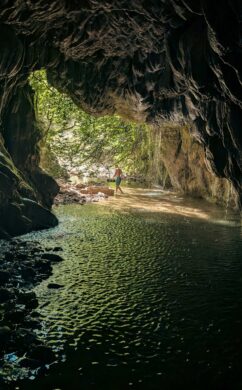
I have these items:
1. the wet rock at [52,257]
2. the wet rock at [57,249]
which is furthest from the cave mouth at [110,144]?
the wet rock at [52,257]

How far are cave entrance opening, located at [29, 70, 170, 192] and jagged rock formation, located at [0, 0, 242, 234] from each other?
693 centimetres

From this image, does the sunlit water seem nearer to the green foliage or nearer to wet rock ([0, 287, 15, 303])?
wet rock ([0, 287, 15, 303])

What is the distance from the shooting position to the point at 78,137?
40875 millimetres

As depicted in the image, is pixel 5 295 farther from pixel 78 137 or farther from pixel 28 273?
pixel 78 137

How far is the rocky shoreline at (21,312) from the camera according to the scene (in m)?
7.82

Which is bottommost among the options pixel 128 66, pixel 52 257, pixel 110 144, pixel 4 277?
pixel 4 277

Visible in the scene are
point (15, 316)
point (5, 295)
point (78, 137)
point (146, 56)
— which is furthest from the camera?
point (78, 137)

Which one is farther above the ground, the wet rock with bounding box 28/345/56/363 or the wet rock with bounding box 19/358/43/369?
the wet rock with bounding box 28/345/56/363

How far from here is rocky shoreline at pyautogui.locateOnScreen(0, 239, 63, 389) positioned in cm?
782

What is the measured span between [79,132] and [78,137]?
66.9 inches

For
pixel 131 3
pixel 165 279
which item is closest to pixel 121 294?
pixel 165 279

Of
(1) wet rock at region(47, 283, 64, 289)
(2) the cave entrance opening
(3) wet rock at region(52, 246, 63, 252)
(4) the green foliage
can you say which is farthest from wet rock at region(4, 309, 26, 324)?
(4) the green foliage

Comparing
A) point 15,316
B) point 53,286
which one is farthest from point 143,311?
point 15,316

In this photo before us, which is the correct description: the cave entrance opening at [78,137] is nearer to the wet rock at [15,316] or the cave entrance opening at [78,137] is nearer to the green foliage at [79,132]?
the green foliage at [79,132]
